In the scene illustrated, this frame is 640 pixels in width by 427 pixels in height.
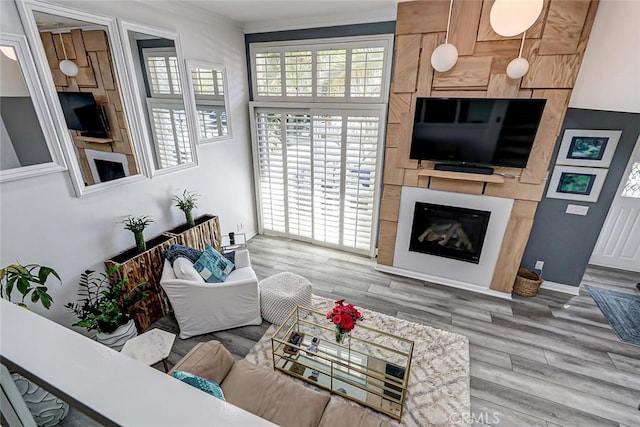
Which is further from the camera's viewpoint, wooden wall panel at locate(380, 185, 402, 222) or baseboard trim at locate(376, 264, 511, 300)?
wooden wall panel at locate(380, 185, 402, 222)

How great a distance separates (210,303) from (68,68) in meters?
2.15

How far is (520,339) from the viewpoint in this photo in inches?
108

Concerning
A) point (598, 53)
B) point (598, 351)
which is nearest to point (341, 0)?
point (598, 53)

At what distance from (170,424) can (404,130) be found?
3.18 m

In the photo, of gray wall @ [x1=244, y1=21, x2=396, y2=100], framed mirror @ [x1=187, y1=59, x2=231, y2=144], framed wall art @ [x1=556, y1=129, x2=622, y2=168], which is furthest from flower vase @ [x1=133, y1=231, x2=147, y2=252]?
framed wall art @ [x1=556, y1=129, x2=622, y2=168]

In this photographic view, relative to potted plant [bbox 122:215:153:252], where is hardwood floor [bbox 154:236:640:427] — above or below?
below

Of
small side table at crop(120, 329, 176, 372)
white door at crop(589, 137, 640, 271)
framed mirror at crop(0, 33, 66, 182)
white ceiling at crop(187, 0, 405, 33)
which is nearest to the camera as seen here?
framed mirror at crop(0, 33, 66, 182)

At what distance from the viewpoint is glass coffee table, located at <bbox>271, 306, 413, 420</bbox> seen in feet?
6.59

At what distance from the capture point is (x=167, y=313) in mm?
3029

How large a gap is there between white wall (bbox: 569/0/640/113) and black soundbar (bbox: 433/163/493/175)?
836 mm

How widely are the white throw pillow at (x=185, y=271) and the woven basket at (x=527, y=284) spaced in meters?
3.42

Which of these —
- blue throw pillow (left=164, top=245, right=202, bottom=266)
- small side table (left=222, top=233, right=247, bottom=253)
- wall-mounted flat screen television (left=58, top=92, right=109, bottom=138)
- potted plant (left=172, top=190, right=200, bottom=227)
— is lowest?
small side table (left=222, top=233, right=247, bottom=253)

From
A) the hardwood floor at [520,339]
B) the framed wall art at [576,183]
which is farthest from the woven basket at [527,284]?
the framed wall art at [576,183]

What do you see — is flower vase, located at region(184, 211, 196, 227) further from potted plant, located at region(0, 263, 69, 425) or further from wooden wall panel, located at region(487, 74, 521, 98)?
wooden wall panel, located at region(487, 74, 521, 98)
